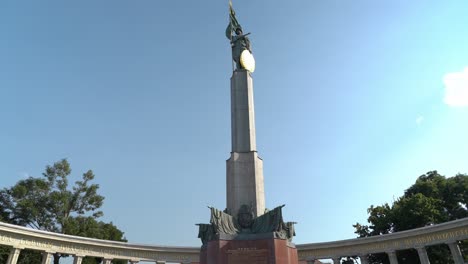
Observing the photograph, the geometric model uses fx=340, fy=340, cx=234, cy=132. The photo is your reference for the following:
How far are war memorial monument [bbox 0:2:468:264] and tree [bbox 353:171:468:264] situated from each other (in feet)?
10.7

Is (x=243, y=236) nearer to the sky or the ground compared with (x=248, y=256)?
nearer to the sky

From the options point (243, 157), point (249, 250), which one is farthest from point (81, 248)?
point (249, 250)

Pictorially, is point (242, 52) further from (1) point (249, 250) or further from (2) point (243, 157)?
(1) point (249, 250)

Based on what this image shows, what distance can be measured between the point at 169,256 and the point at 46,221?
16486 mm

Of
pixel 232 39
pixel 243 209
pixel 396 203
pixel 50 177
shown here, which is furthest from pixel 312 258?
pixel 50 177

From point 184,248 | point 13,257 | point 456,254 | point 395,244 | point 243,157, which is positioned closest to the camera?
point 243,157

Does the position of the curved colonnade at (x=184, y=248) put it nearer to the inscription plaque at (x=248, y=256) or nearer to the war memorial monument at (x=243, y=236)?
the war memorial monument at (x=243, y=236)

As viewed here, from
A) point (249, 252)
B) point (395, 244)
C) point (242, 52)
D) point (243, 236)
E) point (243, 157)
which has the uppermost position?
point (242, 52)

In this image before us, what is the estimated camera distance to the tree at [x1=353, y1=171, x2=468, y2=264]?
1529 inches

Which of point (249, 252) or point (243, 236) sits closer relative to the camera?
point (249, 252)

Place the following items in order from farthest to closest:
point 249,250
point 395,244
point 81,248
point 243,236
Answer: point 81,248 < point 395,244 < point 243,236 < point 249,250

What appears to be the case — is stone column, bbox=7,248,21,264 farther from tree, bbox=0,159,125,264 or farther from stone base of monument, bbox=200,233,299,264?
stone base of monument, bbox=200,233,299,264

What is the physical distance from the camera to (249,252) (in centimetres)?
1684

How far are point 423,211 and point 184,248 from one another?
2801cm
